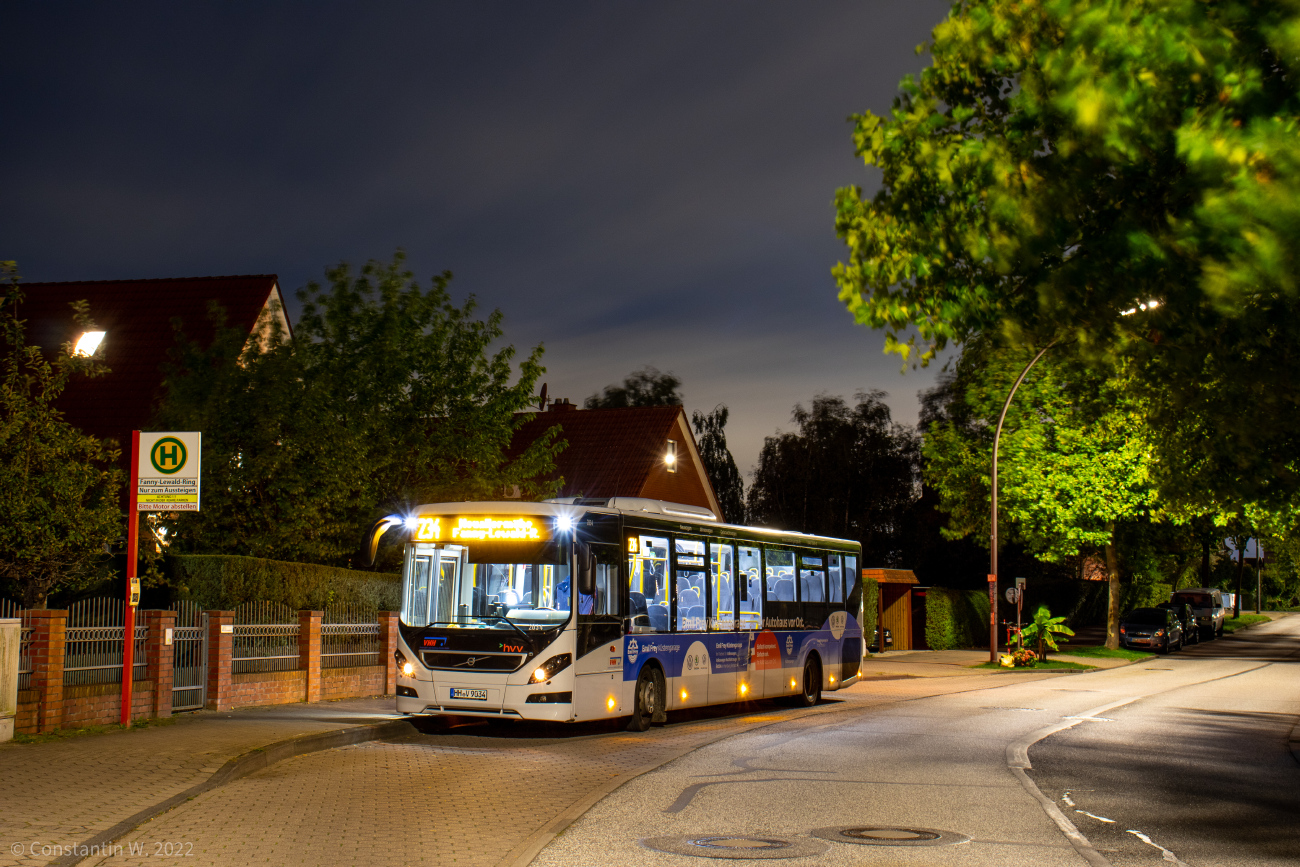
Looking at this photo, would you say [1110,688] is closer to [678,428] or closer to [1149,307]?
[1149,307]

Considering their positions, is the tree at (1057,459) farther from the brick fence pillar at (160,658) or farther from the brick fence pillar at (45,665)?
the brick fence pillar at (45,665)

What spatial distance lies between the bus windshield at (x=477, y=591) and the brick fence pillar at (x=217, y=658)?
Result: 305cm

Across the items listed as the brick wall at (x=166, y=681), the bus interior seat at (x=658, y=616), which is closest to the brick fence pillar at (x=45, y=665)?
the brick wall at (x=166, y=681)

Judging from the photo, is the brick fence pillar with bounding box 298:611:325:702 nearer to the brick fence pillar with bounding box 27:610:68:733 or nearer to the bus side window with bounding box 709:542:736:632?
the brick fence pillar with bounding box 27:610:68:733

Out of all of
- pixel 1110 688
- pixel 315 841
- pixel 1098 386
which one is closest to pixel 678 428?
pixel 1098 386

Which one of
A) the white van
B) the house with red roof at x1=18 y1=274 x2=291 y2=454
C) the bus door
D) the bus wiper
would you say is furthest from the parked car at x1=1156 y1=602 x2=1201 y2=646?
the bus wiper

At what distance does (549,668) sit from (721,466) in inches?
2218

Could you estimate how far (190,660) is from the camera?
16797 millimetres

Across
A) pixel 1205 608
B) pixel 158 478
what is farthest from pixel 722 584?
pixel 1205 608

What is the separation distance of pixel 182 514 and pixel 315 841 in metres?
16.8

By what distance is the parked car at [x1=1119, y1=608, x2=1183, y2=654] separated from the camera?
43188 mm

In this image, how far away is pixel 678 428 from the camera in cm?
5075

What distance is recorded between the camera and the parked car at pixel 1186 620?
47.1 meters

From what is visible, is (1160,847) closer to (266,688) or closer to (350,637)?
(266,688)
